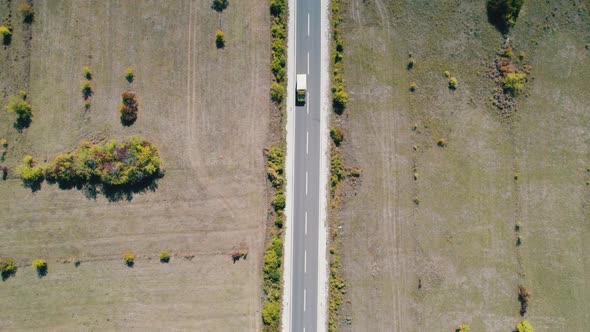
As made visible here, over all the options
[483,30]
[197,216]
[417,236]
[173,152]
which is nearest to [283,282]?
[197,216]

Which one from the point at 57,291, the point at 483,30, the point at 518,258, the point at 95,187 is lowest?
the point at 57,291

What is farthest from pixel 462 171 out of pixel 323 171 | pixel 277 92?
pixel 277 92

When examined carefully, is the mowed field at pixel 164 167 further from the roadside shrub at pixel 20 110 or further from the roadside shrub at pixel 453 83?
the roadside shrub at pixel 453 83

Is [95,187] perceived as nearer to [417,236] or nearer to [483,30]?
[417,236]

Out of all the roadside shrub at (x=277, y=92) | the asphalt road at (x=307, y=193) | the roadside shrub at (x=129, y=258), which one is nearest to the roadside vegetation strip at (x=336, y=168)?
the asphalt road at (x=307, y=193)

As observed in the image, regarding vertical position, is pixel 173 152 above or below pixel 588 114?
below

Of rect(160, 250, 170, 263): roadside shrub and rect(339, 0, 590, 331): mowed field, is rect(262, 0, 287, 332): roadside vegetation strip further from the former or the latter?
rect(160, 250, 170, 263): roadside shrub
